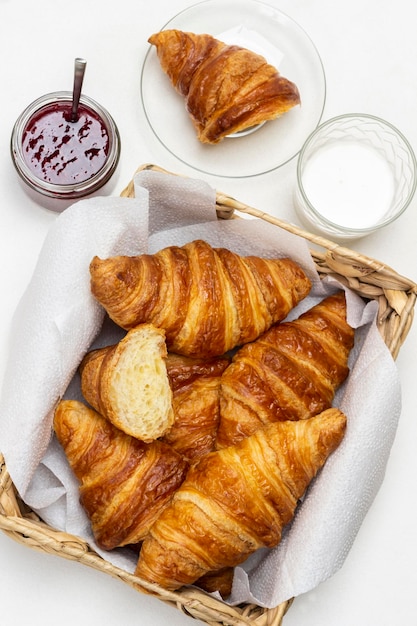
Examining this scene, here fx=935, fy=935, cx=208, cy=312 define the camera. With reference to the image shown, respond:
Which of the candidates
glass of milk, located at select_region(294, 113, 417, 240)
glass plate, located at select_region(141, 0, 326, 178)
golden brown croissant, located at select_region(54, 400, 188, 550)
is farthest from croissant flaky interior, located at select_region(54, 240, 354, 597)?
glass plate, located at select_region(141, 0, 326, 178)

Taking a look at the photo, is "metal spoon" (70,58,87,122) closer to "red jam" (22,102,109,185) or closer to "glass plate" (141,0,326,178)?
"red jam" (22,102,109,185)

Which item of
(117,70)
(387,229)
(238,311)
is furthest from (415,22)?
(238,311)

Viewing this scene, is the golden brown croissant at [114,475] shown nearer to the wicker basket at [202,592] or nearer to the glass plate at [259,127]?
the wicker basket at [202,592]

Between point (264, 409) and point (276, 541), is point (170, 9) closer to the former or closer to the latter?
point (264, 409)

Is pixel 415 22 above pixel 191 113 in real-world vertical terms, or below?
above

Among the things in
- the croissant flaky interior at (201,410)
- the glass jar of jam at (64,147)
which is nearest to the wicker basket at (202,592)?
the croissant flaky interior at (201,410)

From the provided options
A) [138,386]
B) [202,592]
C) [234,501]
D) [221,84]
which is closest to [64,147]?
[221,84]
